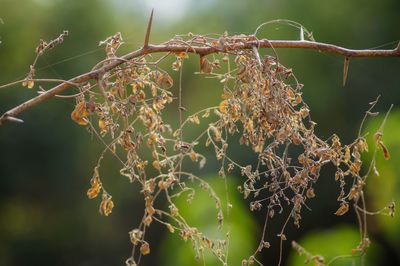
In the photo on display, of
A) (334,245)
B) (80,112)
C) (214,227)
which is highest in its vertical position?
(80,112)

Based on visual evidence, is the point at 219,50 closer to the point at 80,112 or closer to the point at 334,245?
the point at 80,112

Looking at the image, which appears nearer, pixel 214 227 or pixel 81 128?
pixel 214 227

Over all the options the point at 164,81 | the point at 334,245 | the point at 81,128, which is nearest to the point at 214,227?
the point at 334,245

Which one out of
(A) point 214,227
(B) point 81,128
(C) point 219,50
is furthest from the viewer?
(B) point 81,128

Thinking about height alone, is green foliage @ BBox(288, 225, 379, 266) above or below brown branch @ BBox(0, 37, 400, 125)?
below

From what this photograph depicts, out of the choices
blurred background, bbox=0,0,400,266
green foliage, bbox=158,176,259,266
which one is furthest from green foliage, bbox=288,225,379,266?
green foliage, bbox=158,176,259,266

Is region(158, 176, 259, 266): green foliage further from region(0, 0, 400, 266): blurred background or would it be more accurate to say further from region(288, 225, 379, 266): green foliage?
region(288, 225, 379, 266): green foliage

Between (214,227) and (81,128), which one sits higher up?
(81,128)

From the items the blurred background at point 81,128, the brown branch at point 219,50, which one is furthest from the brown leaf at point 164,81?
the blurred background at point 81,128

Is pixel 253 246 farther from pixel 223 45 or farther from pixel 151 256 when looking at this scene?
pixel 223 45
